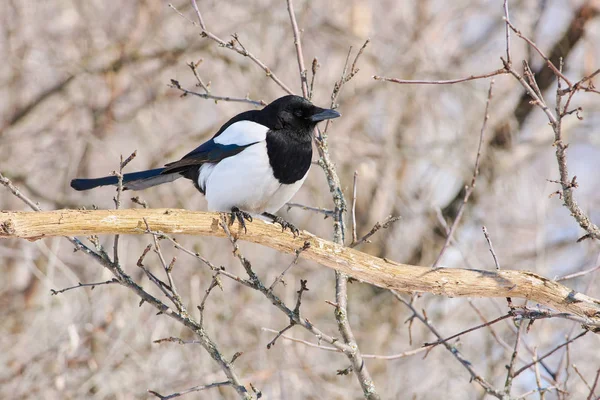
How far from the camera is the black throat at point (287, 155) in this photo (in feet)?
10.4

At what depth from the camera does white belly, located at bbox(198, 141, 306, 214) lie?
314 cm

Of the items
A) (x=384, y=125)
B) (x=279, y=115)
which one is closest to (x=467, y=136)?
(x=384, y=125)

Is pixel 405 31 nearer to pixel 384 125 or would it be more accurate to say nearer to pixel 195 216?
pixel 384 125

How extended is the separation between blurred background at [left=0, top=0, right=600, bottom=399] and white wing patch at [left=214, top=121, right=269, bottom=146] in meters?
1.85

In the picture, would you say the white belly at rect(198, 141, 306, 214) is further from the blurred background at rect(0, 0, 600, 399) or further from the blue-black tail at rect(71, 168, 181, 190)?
the blurred background at rect(0, 0, 600, 399)

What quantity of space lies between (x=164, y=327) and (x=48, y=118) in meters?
2.65

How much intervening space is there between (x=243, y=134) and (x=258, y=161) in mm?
180

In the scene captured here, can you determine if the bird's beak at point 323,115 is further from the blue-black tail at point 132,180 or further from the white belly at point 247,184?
Result: the blue-black tail at point 132,180

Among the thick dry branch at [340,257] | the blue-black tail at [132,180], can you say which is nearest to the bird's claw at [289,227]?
the thick dry branch at [340,257]

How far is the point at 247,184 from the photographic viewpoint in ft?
10.3

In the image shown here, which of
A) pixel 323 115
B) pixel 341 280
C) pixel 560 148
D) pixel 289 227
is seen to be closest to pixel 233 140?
pixel 323 115

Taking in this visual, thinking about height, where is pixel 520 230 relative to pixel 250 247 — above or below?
above

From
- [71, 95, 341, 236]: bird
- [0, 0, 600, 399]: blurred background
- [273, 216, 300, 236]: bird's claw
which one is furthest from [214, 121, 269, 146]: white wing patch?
[0, 0, 600, 399]: blurred background

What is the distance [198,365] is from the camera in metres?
4.57
